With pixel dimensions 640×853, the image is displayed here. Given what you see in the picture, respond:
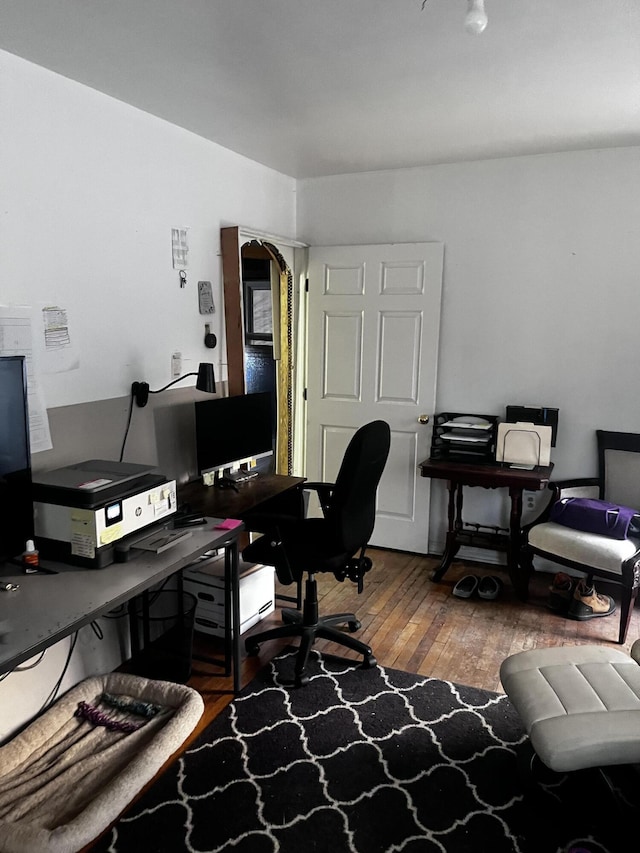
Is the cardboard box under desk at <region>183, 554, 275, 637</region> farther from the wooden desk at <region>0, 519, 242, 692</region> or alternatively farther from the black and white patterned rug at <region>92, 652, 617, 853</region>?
the wooden desk at <region>0, 519, 242, 692</region>

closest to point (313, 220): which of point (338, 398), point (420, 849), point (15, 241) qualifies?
point (338, 398)

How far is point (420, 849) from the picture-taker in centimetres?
185

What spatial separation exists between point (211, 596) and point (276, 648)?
411 mm

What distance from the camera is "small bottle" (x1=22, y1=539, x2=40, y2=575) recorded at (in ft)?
6.72

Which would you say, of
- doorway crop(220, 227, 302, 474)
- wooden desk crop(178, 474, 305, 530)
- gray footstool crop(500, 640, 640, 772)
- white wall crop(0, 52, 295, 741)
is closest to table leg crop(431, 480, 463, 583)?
wooden desk crop(178, 474, 305, 530)

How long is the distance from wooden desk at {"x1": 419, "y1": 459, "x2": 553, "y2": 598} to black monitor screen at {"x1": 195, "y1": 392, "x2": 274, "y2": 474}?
3.41 feet

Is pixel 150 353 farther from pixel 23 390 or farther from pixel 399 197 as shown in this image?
pixel 399 197

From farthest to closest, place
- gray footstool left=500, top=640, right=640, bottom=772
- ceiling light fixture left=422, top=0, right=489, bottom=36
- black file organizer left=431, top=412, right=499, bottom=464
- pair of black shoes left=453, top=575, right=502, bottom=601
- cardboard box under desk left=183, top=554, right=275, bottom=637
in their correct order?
black file organizer left=431, top=412, right=499, bottom=464 < pair of black shoes left=453, top=575, right=502, bottom=601 < cardboard box under desk left=183, top=554, right=275, bottom=637 < gray footstool left=500, top=640, right=640, bottom=772 < ceiling light fixture left=422, top=0, right=489, bottom=36

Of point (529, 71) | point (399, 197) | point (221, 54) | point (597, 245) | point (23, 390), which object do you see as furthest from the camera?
point (399, 197)

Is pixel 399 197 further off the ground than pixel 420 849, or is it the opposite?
pixel 399 197

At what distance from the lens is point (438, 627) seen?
3.24 metres

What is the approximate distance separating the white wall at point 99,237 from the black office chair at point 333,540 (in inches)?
30.1

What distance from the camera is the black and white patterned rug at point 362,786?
74.4 inches

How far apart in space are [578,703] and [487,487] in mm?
1804
